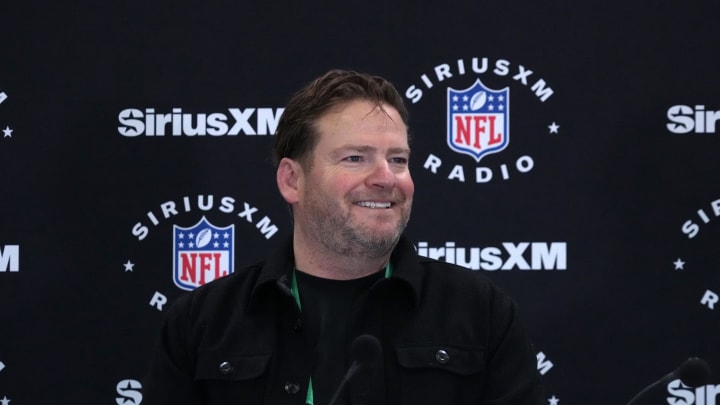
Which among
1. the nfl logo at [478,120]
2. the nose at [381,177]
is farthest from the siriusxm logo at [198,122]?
the nose at [381,177]

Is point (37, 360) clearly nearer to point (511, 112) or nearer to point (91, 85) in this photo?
point (91, 85)

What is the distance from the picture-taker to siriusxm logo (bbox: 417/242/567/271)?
9.73 feet

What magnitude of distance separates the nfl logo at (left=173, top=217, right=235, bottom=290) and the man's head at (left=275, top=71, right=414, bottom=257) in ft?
3.02

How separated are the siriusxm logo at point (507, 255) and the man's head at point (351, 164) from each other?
0.88 m

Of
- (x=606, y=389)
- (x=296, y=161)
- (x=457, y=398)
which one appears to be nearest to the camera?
(x=457, y=398)

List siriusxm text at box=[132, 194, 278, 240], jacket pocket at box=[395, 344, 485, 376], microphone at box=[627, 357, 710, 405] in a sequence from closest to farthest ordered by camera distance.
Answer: microphone at box=[627, 357, 710, 405] → jacket pocket at box=[395, 344, 485, 376] → siriusxm text at box=[132, 194, 278, 240]

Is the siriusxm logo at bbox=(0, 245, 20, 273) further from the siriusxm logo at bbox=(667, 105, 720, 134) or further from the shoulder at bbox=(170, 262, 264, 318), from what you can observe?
the siriusxm logo at bbox=(667, 105, 720, 134)

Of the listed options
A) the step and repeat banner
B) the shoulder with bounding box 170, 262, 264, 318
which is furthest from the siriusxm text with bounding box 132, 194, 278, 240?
the shoulder with bounding box 170, 262, 264, 318

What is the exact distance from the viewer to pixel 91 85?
313cm

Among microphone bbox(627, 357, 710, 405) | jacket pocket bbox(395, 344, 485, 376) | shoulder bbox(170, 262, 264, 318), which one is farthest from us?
shoulder bbox(170, 262, 264, 318)

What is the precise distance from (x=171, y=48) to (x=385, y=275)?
128 cm

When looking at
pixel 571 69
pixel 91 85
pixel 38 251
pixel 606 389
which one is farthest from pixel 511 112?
pixel 38 251

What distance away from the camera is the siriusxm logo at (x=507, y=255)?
9.73 feet

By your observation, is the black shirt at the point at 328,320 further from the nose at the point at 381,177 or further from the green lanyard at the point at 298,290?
the nose at the point at 381,177
